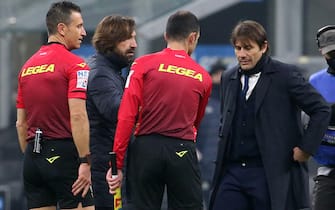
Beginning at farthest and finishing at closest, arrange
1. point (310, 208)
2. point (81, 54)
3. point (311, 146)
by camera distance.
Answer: point (81, 54)
point (310, 208)
point (311, 146)

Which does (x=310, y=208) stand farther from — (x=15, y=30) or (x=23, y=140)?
(x=15, y=30)

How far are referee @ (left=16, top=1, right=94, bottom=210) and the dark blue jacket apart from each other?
125mm

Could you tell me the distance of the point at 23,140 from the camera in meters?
7.75

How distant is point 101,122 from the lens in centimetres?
757

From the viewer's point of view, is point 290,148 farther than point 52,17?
No

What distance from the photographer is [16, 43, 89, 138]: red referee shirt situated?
729cm

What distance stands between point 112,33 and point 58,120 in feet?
2.39

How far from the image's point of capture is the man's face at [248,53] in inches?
275

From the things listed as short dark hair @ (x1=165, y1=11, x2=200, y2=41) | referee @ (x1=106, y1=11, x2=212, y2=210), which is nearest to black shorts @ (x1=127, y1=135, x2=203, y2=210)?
referee @ (x1=106, y1=11, x2=212, y2=210)

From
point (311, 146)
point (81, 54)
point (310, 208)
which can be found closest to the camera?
point (311, 146)

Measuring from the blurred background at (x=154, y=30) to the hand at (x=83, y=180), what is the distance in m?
4.76

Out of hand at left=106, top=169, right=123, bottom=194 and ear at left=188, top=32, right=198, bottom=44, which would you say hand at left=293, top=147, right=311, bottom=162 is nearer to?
ear at left=188, top=32, right=198, bottom=44

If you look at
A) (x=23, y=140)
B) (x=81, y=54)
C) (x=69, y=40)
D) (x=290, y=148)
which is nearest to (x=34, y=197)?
(x=23, y=140)

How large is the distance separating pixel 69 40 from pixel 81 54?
4627mm
